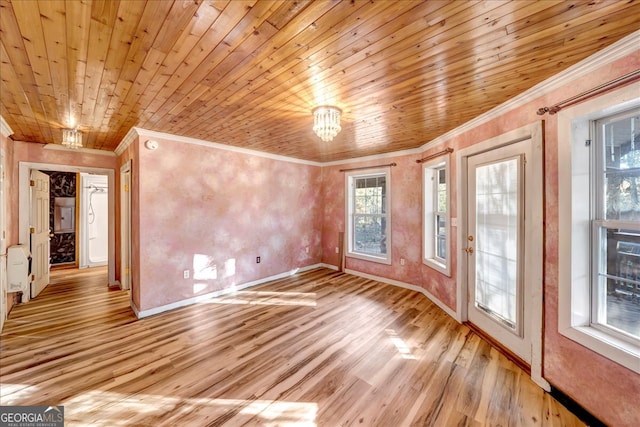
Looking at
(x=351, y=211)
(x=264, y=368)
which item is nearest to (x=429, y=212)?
(x=351, y=211)

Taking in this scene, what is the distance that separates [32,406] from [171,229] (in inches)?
77.5

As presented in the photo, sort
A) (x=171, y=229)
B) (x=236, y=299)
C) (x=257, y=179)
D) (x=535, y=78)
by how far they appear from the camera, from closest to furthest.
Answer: (x=535, y=78) → (x=171, y=229) → (x=236, y=299) → (x=257, y=179)

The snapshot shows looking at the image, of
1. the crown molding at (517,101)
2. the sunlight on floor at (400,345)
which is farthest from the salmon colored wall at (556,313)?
the sunlight on floor at (400,345)

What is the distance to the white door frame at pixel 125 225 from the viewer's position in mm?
3639

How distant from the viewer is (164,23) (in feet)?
4.15

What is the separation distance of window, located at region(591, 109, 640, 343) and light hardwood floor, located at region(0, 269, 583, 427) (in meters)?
0.76

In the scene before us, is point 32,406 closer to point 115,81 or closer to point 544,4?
point 115,81

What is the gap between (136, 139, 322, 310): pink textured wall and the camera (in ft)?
10.3

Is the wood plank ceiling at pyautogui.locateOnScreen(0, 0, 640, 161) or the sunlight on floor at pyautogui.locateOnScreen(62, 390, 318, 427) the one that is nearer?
the wood plank ceiling at pyautogui.locateOnScreen(0, 0, 640, 161)

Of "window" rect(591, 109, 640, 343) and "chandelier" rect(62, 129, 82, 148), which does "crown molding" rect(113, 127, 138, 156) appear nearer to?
"chandelier" rect(62, 129, 82, 148)

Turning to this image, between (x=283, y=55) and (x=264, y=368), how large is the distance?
8.04 ft

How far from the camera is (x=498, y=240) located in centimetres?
250

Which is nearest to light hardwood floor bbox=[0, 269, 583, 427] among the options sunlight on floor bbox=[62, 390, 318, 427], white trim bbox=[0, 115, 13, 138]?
sunlight on floor bbox=[62, 390, 318, 427]

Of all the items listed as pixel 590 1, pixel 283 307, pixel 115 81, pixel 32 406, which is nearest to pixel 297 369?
pixel 283 307
